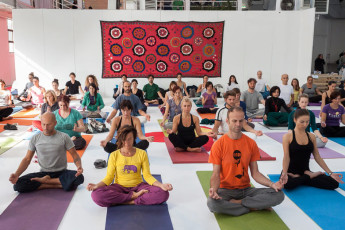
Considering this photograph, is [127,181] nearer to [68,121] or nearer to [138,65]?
[68,121]

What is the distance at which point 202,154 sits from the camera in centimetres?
570

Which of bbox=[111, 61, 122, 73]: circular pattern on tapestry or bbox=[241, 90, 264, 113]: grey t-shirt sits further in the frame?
bbox=[111, 61, 122, 73]: circular pattern on tapestry

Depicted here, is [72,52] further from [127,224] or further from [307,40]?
[127,224]

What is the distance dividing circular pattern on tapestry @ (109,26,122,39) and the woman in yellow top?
30.9ft

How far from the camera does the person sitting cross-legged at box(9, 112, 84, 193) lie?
13.1ft

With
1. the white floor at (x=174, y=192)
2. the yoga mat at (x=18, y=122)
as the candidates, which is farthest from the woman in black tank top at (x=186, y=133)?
the yoga mat at (x=18, y=122)

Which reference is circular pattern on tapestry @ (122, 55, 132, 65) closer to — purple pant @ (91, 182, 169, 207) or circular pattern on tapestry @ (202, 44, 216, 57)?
circular pattern on tapestry @ (202, 44, 216, 57)

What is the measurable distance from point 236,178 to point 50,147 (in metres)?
2.09

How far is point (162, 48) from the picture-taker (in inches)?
502

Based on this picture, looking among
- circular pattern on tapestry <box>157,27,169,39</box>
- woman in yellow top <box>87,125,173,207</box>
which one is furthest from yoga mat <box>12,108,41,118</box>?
woman in yellow top <box>87,125,173,207</box>

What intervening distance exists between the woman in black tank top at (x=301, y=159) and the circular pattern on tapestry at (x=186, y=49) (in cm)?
896

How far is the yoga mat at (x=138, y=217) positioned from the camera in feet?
11.0

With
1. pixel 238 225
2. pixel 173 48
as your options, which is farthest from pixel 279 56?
pixel 238 225

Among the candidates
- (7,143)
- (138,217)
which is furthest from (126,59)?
(138,217)
